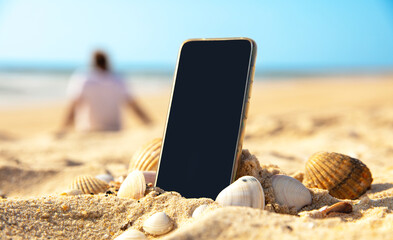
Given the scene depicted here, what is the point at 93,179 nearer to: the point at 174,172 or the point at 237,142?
the point at 174,172

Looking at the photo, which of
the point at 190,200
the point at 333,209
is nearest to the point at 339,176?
the point at 333,209

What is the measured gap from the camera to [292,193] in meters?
1.97

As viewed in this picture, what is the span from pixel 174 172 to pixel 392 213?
3.56 feet

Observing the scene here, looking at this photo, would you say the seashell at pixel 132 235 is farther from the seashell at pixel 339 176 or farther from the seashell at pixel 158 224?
the seashell at pixel 339 176

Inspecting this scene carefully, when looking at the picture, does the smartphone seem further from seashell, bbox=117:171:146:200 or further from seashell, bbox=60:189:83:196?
seashell, bbox=60:189:83:196

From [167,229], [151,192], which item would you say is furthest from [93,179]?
[167,229]

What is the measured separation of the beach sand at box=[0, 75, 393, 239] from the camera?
4.93 ft

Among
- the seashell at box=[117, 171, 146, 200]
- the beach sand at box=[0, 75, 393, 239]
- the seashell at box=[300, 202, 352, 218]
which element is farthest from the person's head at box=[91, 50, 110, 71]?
the seashell at box=[300, 202, 352, 218]

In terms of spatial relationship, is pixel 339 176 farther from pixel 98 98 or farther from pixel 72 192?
pixel 98 98

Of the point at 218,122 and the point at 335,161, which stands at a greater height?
the point at 218,122

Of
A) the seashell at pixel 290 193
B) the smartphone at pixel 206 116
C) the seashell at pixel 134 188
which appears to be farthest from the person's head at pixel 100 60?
the seashell at pixel 290 193

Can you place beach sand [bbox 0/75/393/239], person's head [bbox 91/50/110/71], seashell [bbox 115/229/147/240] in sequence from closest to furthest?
1. beach sand [bbox 0/75/393/239]
2. seashell [bbox 115/229/147/240]
3. person's head [bbox 91/50/110/71]

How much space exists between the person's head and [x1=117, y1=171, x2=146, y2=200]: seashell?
436cm

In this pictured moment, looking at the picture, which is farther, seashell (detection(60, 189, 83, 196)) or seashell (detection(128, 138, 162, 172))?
seashell (detection(128, 138, 162, 172))
